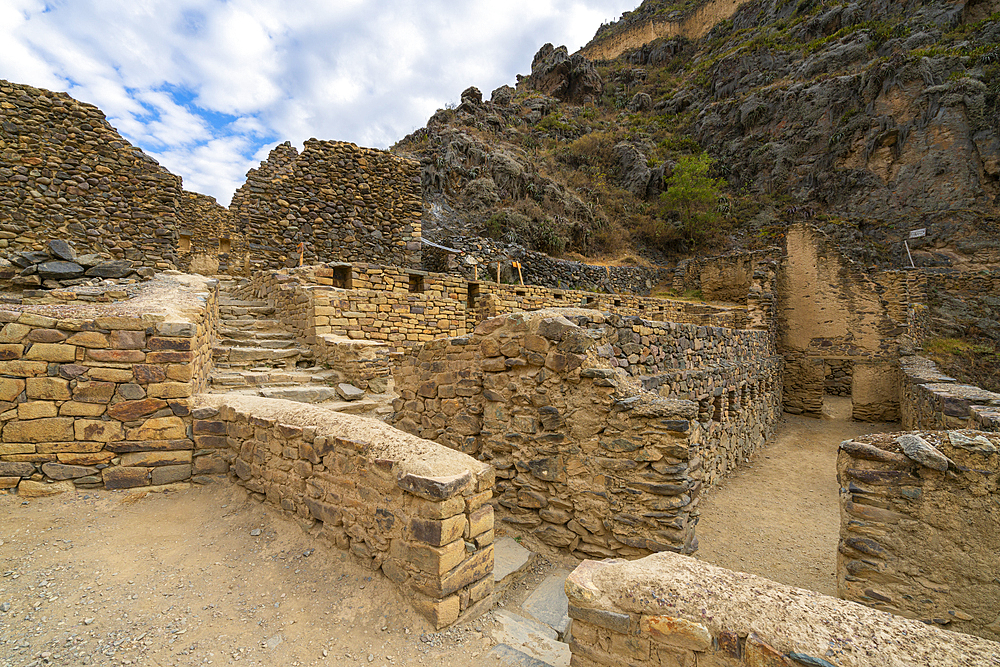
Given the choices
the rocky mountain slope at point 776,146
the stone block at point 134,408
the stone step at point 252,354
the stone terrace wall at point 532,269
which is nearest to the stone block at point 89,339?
the stone block at point 134,408

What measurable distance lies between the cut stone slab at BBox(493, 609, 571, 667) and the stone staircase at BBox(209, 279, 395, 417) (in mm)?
3998

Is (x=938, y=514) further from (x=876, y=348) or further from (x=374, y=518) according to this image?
→ (x=876, y=348)

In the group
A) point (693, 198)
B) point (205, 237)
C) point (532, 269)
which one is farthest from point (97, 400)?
point (693, 198)

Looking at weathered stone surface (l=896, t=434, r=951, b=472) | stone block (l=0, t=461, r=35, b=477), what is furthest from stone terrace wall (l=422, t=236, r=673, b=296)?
weathered stone surface (l=896, t=434, r=951, b=472)

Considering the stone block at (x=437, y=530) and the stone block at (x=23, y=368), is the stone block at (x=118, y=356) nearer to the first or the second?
the stone block at (x=23, y=368)

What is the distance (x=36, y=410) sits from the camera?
3484mm

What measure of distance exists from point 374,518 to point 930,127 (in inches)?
1384

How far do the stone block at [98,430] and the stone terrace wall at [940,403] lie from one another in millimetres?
9296

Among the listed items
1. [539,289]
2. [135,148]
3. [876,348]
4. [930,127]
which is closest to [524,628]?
[539,289]

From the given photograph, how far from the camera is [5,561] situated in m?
2.65

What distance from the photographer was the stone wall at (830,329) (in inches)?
470

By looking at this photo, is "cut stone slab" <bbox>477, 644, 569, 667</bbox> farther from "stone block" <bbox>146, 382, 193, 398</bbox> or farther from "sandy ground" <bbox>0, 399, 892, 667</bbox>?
"stone block" <bbox>146, 382, 193, 398</bbox>

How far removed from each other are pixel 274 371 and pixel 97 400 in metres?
2.81

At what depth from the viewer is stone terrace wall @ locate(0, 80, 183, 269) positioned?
24.1 feet
